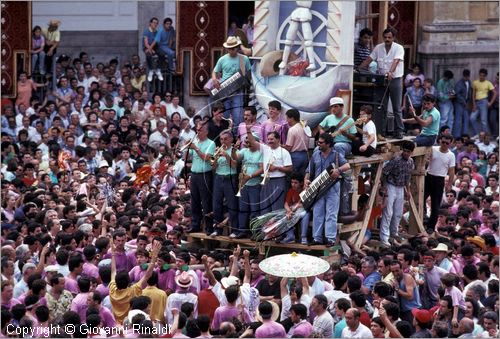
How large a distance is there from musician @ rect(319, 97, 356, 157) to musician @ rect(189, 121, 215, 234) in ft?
5.17

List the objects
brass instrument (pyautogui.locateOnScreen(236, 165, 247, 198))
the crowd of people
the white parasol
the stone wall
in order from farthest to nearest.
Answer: the stone wall, brass instrument (pyautogui.locateOnScreen(236, 165, 247, 198)), the white parasol, the crowd of people

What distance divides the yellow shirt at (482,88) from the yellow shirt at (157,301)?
16.0 meters

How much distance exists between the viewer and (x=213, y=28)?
35.0 metres

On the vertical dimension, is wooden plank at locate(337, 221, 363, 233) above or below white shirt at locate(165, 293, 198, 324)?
above

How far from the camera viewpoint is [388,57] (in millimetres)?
25406

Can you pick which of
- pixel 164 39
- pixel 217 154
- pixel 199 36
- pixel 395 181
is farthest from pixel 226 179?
pixel 199 36

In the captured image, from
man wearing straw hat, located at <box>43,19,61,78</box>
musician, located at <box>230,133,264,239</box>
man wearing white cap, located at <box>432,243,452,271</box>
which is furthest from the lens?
man wearing straw hat, located at <box>43,19,61,78</box>

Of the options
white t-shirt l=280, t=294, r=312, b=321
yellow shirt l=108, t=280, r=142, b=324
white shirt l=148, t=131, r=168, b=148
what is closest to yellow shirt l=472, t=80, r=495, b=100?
white shirt l=148, t=131, r=168, b=148

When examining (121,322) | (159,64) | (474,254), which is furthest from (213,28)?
(121,322)

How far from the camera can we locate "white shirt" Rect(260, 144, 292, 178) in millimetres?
22828

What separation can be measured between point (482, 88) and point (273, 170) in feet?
40.8

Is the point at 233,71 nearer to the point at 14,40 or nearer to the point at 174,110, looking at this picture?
the point at 174,110

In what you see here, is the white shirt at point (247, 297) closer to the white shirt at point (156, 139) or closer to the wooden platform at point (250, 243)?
the wooden platform at point (250, 243)

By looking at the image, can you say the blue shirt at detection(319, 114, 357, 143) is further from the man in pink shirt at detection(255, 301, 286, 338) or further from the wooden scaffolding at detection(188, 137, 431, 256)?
the man in pink shirt at detection(255, 301, 286, 338)
